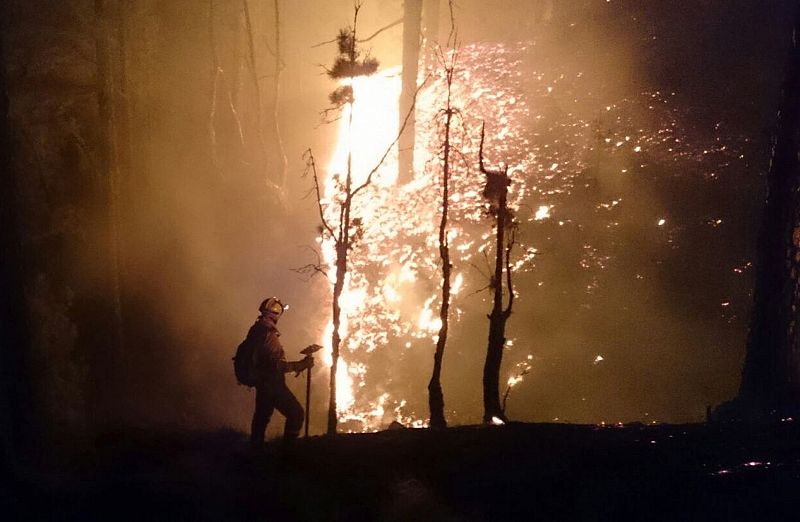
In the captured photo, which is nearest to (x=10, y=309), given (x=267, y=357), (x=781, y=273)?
(x=267, y=357)

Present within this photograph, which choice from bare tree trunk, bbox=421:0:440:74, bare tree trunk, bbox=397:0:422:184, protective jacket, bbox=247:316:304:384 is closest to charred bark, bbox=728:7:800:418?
protective jacket, bbox=247:316:304:384

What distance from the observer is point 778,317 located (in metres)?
9.49

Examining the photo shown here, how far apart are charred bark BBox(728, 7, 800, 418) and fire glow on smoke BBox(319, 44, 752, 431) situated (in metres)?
8.14

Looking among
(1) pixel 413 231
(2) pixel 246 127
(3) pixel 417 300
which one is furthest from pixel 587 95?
(2) pixel 246 127

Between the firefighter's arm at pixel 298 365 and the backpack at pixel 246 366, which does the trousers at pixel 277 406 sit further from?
the firefighter's arm at pixel 298 365

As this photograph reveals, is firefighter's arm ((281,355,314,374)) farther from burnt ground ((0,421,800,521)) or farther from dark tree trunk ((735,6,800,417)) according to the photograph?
dark tree trunk ((735,6,800,417))

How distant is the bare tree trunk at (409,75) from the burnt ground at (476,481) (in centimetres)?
1705

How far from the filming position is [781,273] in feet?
31.0

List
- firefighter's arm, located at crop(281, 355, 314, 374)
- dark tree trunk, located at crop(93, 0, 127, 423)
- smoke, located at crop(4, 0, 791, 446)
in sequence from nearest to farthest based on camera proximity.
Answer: firefighter's arm, located at crop(281, 355, 314, 374) < smoke, located at crop(4, 0, 791, 446) < dark tree trunk, located at crop(93, 0, 127, 423)

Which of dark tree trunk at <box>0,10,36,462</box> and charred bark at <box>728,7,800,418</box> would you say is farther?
charred bark at <box>728,7,800,418</box>

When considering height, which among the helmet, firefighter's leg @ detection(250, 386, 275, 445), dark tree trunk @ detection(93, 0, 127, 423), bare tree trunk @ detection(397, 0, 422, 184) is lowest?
firefighter's leg @ detection(250, 386, 275, 445)

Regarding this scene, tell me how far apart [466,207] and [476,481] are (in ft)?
54.8

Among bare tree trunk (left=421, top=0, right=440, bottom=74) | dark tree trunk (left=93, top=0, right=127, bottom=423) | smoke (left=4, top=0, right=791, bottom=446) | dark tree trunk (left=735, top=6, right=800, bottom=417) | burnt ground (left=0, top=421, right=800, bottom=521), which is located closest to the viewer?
burnt ground (left=0, top=421, right=800, bottom=521)

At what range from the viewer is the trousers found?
7844 mm
